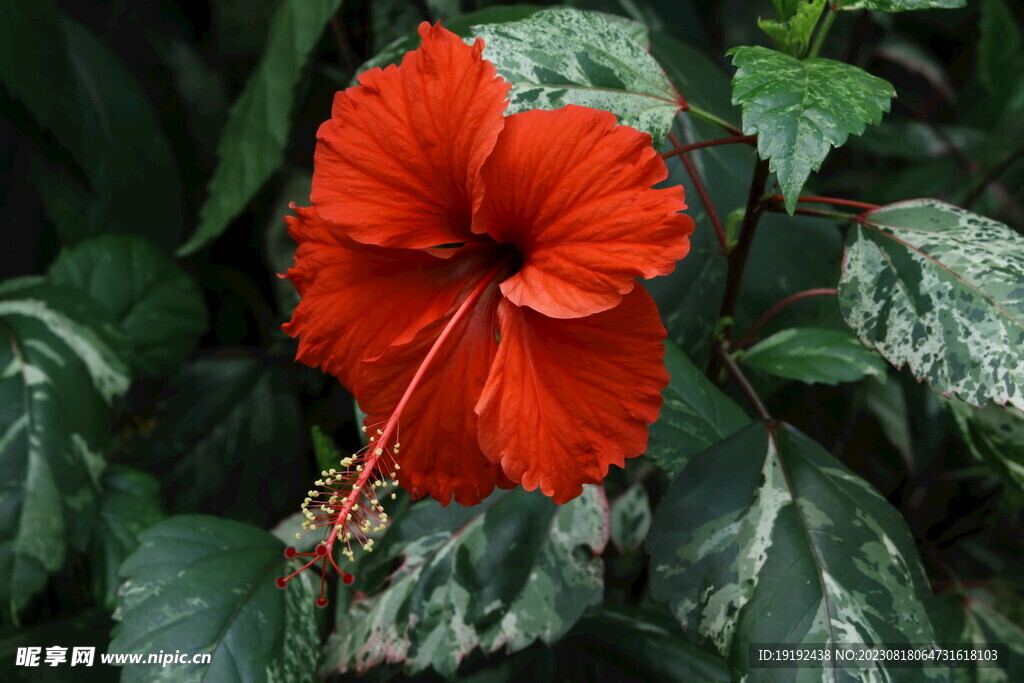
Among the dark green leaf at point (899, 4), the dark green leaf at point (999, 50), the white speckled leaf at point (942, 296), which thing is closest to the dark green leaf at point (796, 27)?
the dark green leaf at point (899, 4)

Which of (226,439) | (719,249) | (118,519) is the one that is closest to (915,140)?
(719,249)

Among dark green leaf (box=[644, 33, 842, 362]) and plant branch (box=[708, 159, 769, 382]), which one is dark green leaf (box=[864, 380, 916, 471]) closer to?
dark green leaf (box=[644, 33, 842, 362])

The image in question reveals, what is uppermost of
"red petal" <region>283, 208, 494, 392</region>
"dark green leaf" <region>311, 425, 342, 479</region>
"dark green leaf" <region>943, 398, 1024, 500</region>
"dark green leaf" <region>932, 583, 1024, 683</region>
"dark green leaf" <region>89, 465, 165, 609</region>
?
"red petal" <region>283, 208, 494, 392</region>

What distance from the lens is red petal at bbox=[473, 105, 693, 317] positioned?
509mm

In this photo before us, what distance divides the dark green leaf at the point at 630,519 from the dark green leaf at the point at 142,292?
61 centimetres

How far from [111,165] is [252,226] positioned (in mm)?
204

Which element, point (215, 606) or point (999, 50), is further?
point (999, 50)

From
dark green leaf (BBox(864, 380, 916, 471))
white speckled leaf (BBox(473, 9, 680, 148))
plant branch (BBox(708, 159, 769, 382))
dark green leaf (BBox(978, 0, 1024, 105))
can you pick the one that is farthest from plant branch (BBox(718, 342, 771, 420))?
dark green leaf (BBox(978, 0, 1024, 105))

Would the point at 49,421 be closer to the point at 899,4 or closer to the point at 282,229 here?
the point at 282,229

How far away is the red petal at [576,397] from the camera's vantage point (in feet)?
1.72

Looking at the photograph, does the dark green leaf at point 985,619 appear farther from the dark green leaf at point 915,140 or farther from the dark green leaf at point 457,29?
the dark green leaf at point 457,29

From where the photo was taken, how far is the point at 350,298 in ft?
1.97

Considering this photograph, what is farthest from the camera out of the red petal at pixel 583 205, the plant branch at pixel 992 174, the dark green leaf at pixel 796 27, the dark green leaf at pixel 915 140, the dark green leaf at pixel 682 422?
the dark green leaf at pixel 915 140

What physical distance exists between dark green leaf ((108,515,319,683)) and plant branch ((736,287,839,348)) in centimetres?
49
